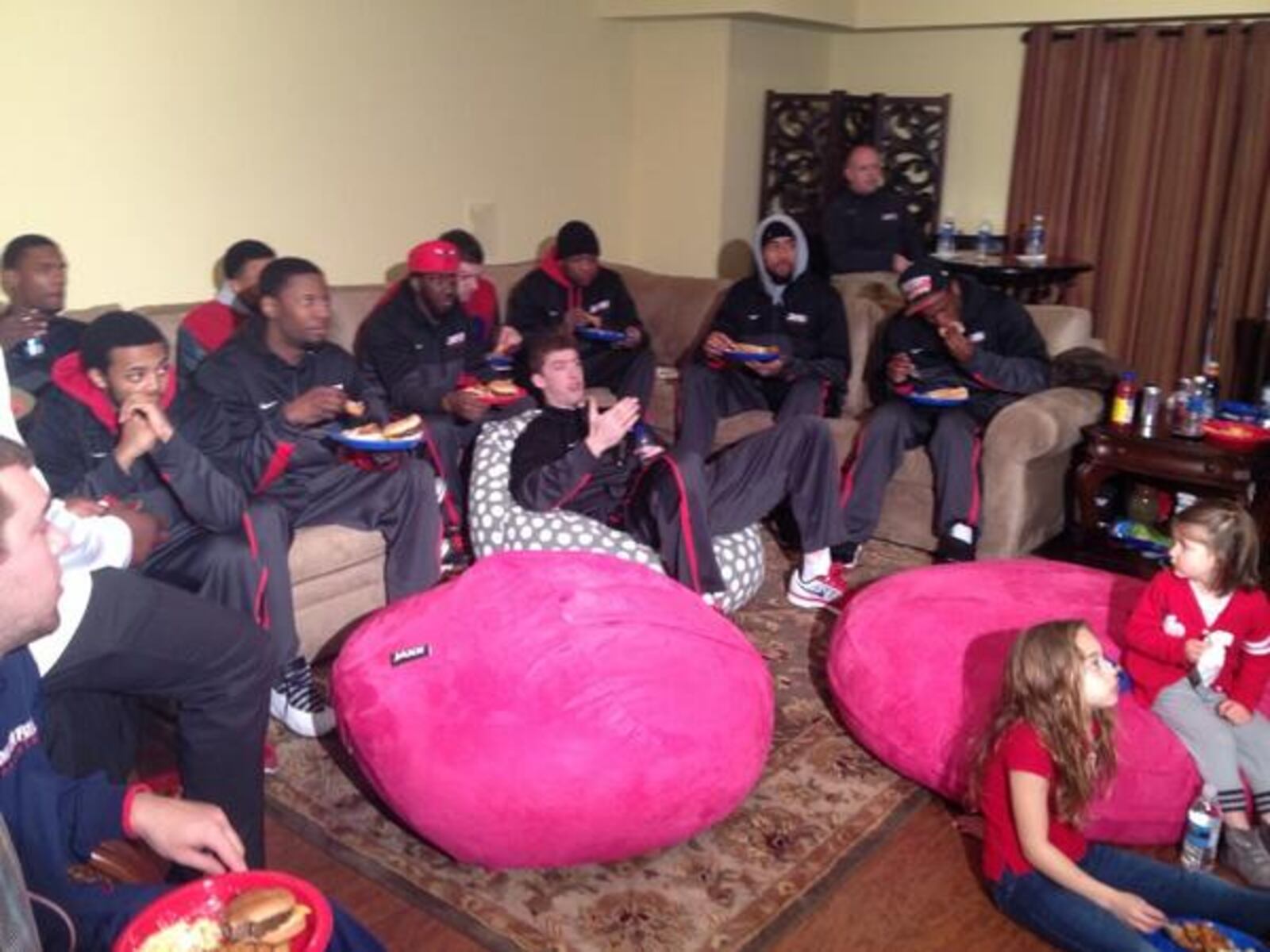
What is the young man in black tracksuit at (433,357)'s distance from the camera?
412cm

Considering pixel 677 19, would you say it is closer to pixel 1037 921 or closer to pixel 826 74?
pixel 826 74

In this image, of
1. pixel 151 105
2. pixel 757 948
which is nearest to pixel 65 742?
pixel 757 948

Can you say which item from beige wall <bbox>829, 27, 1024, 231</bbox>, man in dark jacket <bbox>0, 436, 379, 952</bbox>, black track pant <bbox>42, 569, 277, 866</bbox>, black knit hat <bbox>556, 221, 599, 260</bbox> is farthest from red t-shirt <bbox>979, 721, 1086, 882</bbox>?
beige wall <bbox>829, 27, 1024, 231</bbox>

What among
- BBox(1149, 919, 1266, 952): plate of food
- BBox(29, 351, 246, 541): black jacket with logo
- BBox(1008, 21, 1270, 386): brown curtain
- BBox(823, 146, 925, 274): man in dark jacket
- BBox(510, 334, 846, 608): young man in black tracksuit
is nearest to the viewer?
BBox(1149, 919, 1266, 952): plate of food

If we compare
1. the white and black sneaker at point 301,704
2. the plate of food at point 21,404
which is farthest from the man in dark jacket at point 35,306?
the white and black sneaker at point 301,704

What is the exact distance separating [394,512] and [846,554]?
1.66 meters

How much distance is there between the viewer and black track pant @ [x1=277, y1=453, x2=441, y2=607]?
3.41 metres

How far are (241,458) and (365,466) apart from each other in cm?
37

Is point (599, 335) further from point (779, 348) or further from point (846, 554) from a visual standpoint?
point (846, 554)

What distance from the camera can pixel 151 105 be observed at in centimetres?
421

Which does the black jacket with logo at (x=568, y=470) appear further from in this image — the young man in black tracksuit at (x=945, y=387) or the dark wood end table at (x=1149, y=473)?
the dark wood end table at (x=1149, y=473)

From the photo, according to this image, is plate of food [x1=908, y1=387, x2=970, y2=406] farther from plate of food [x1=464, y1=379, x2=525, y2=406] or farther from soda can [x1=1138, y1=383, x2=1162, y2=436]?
plate of food [x1=464, y1=379, x2=525, y2=406]

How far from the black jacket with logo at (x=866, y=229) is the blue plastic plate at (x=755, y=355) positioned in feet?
4.85

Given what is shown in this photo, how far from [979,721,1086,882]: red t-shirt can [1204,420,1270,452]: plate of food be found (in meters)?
2.18
